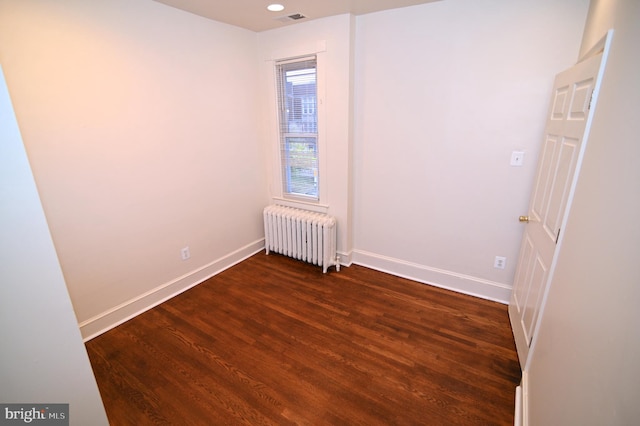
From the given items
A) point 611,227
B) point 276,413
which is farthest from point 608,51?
point 276,413

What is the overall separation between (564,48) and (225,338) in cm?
328

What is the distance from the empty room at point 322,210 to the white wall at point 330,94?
2 cm

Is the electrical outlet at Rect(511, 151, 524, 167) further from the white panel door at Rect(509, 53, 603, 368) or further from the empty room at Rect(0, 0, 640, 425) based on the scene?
the white panel door at Rect(509, 53, 603, 368)

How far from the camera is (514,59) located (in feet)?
6.95

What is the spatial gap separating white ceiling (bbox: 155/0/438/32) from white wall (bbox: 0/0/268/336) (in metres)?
0.15

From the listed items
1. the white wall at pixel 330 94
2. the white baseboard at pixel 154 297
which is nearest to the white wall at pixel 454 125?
the white wall at pixel 330 94

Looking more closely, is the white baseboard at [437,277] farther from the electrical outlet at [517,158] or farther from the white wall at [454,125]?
the electrical outlet at [517,158]

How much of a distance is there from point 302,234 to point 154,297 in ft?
5.11

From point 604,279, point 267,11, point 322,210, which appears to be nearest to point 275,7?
point 267,11

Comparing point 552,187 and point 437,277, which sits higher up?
point 552,187

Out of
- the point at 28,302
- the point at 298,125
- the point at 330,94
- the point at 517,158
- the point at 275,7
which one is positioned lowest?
the point at 28,302

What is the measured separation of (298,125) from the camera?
10.4 ft

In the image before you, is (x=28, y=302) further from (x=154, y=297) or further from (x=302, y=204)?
(x=302, y=204)

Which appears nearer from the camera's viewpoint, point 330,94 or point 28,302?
point 28,302
